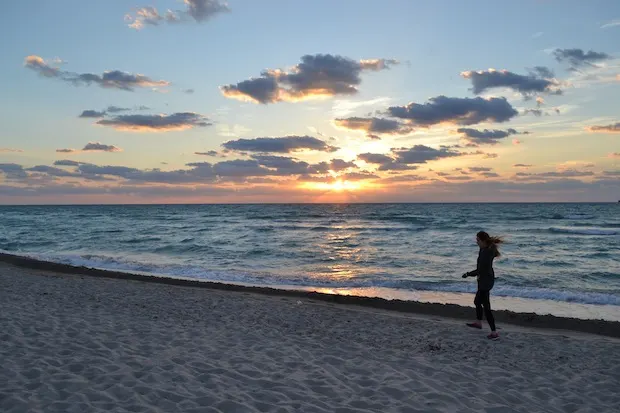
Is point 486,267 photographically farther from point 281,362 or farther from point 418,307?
point 281,362

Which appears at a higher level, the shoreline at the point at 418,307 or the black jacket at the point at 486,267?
the black jacket at the point at 486,267

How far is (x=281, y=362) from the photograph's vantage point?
6.83 metres

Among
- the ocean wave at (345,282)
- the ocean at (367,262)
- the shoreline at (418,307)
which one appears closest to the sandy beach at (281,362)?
the shoreline at (418,307)

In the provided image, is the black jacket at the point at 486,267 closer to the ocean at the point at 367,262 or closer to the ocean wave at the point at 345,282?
the ocean at the point at 367,262

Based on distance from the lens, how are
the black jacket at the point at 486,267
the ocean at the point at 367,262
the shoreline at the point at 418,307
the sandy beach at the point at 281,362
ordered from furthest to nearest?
the ocean at the point at 367,262
the shoreline at the point at 418,307
the black jacket at the point at 486,267
the sandy beach at the point at 281,362

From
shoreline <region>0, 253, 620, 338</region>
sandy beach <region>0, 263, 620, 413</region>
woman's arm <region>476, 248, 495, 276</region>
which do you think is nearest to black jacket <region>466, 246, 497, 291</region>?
A: woman's arm <region>476, 248, 495, 276</region>

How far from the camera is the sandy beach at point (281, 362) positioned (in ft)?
17.3

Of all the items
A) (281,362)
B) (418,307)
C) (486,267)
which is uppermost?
(486,267)

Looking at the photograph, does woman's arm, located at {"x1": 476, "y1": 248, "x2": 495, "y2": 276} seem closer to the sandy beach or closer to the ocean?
the sandy beach

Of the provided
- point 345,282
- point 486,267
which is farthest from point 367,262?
point 486,267

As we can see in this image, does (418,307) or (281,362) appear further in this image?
(418,307)

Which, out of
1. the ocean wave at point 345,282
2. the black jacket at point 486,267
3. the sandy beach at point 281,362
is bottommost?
the ocean wave at point 345,282

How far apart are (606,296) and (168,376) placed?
14.1 m

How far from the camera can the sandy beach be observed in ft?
17.3
